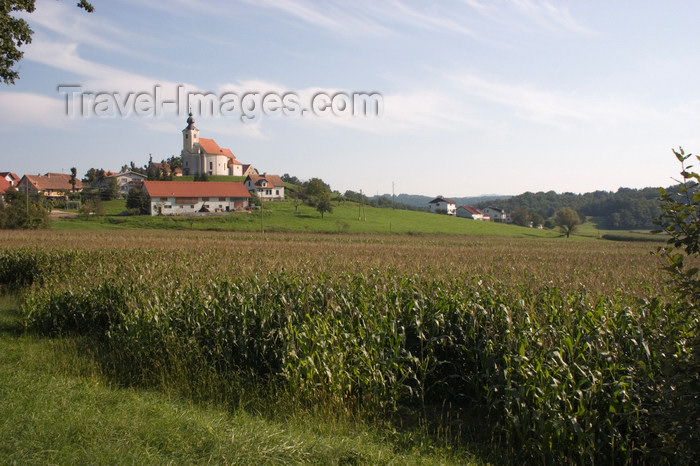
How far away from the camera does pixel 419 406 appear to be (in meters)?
7.91

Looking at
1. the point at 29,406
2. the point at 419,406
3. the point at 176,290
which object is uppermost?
the point at 176,290

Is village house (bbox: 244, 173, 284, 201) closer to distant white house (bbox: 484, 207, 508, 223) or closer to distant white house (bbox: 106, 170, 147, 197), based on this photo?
distant white house (bbox: 106, 170, 147, 197)

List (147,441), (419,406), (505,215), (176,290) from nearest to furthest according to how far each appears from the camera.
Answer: (147,441) < (419,406) < (176,290) < (505,215)

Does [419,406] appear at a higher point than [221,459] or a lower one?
lower

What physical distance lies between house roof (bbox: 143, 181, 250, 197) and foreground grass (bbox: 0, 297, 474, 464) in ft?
291

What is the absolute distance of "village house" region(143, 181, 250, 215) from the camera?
9031 centimetres

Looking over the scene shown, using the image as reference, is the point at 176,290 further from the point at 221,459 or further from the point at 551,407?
the point at 551,407

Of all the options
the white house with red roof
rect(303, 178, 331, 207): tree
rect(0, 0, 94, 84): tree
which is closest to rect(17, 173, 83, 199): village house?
the white house with red roof

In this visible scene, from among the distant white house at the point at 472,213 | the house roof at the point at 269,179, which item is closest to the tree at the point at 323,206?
the house roof at the point at 269,179

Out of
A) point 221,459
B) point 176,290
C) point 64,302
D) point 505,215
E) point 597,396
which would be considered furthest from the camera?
Result: point 505,215

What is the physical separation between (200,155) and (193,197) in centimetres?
4562

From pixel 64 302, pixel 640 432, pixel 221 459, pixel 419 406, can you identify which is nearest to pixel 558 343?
pixel 640 432

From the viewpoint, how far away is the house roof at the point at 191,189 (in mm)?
91500

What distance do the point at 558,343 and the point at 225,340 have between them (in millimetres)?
6107
